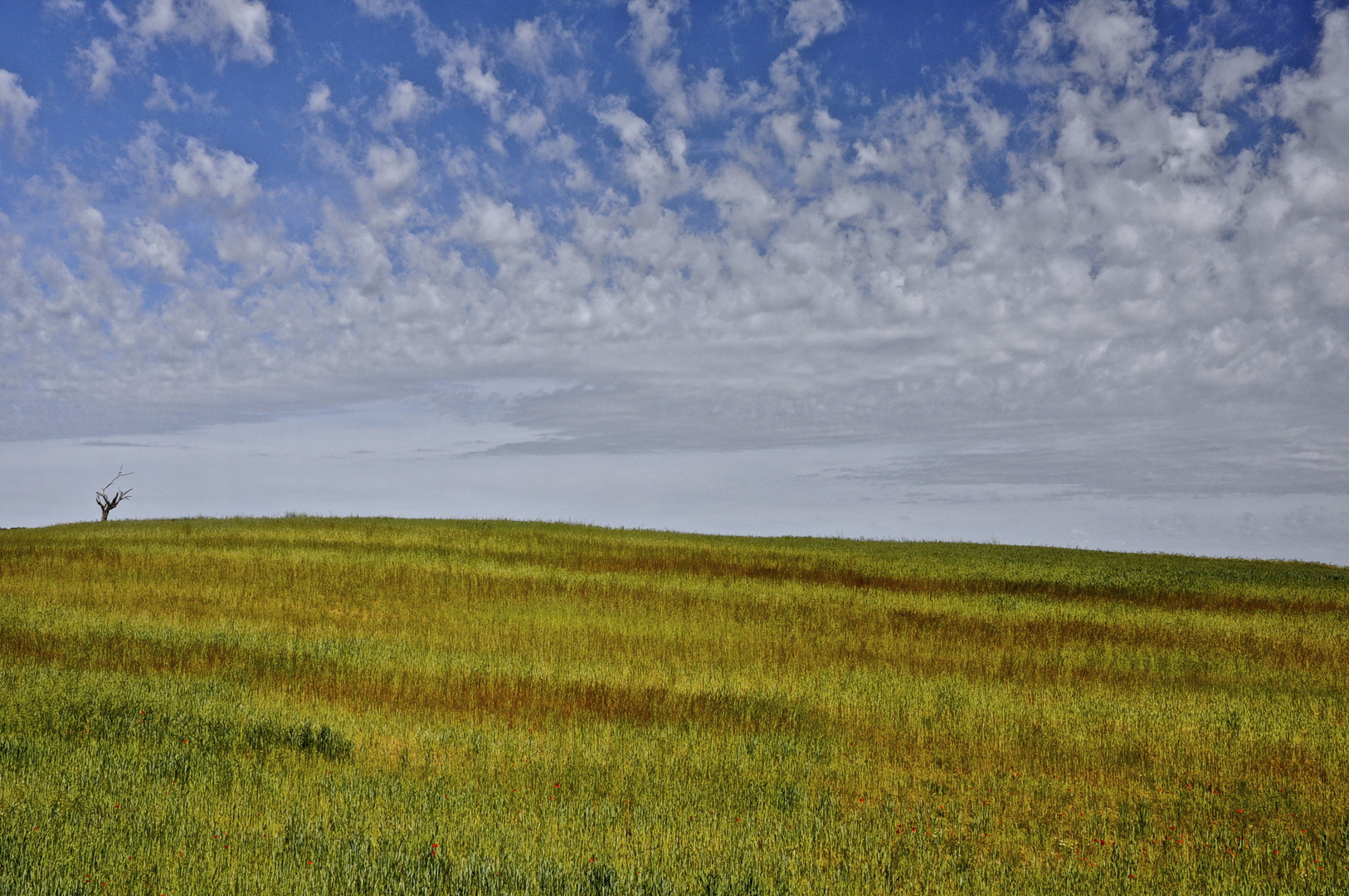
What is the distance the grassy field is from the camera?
675 centimetres

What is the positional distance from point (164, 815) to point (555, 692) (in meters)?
6.72

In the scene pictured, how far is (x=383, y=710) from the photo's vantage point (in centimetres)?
1194

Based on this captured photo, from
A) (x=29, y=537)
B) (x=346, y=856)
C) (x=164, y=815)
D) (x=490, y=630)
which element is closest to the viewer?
(x=346, y=856)

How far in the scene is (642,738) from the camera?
10656 mm

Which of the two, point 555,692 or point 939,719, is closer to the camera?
point 939,719

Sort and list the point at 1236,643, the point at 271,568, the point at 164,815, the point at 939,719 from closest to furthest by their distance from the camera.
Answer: the point at 164,815 → the point at 939,719 → the point at 1236,643 → the point at 271,568

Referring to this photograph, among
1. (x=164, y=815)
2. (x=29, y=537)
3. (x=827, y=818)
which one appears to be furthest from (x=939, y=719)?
(x=29, y=537)

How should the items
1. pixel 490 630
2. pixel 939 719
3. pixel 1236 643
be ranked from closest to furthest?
pixel 939 719, pixel 490 630, pixel 1236 643

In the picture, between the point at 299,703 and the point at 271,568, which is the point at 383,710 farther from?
the point at 271,568

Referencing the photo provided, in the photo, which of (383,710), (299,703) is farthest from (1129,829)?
(299,703)

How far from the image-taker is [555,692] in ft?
44.3

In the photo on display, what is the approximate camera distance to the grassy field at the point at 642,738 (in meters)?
6.75

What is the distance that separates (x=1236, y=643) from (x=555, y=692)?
55.6 feet

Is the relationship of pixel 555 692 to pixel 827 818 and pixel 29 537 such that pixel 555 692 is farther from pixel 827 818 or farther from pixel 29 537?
pixel 29 537
